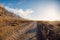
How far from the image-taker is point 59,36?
977 centimetres

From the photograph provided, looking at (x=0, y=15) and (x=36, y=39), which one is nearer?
(x=36, y=39)

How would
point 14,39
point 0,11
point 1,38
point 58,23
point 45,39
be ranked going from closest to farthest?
point 1,38
point 14,39
point 45,39
point 58,23
point 0,11

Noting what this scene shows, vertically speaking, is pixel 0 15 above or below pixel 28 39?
above

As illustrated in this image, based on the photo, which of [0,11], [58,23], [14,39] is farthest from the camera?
[0,11]

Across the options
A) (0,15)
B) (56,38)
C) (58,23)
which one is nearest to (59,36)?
(56,38)

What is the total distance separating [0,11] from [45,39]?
7.14 m

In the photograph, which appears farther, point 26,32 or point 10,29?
point 26,32

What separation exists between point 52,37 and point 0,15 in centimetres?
722

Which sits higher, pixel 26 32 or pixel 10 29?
pixel 10 29

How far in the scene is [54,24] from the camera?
1506 centimetres

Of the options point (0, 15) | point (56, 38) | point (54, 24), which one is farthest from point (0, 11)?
point (56, 38)

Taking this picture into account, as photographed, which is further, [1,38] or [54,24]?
[54,24]

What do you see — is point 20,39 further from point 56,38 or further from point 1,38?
point 56,38

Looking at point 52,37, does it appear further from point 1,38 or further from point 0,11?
point 0,11
